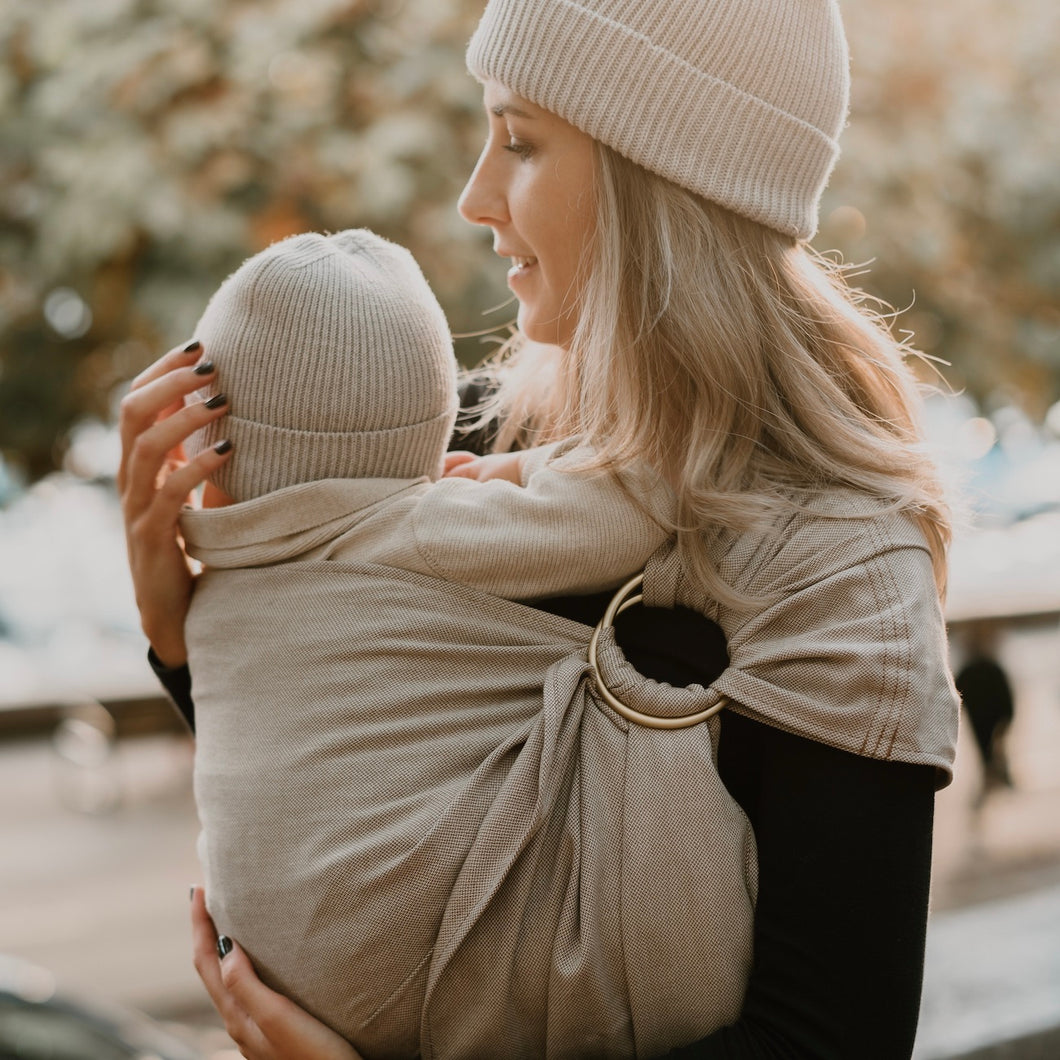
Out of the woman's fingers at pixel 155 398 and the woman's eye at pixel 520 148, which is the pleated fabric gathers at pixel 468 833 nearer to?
the woman's fingers at pixel 155 398

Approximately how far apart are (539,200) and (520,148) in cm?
9

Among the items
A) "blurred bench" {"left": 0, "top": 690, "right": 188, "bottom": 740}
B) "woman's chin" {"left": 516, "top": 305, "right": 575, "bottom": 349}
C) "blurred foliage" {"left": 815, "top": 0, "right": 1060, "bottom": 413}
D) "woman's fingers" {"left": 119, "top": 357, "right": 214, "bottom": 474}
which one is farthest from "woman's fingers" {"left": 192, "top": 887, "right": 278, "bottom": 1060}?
"blurred bench" {"left": 0, "top": 690, "right": 188, "bottom": 740}

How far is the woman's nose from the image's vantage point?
5.90 feet

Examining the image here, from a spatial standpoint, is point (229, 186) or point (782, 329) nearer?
point (782, 329)

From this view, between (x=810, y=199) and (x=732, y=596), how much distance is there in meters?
0.62

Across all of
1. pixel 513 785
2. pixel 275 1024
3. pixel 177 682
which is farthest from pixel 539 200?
pixel 275 1024

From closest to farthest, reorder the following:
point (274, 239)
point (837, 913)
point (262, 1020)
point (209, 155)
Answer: point (837, 913)
point (262, 1020)
point (209, 155)
point (274, 239)

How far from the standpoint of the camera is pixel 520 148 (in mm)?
1775

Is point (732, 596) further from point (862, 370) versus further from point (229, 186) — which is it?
point (229, 186)

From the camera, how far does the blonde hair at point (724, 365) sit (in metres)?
1.63

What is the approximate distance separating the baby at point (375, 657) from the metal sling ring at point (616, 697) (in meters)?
0.02

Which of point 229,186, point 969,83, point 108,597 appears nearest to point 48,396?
point 229,186

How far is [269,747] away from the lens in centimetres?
155

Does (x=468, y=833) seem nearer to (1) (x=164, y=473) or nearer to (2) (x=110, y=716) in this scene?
(1) (x=164, y=473)
